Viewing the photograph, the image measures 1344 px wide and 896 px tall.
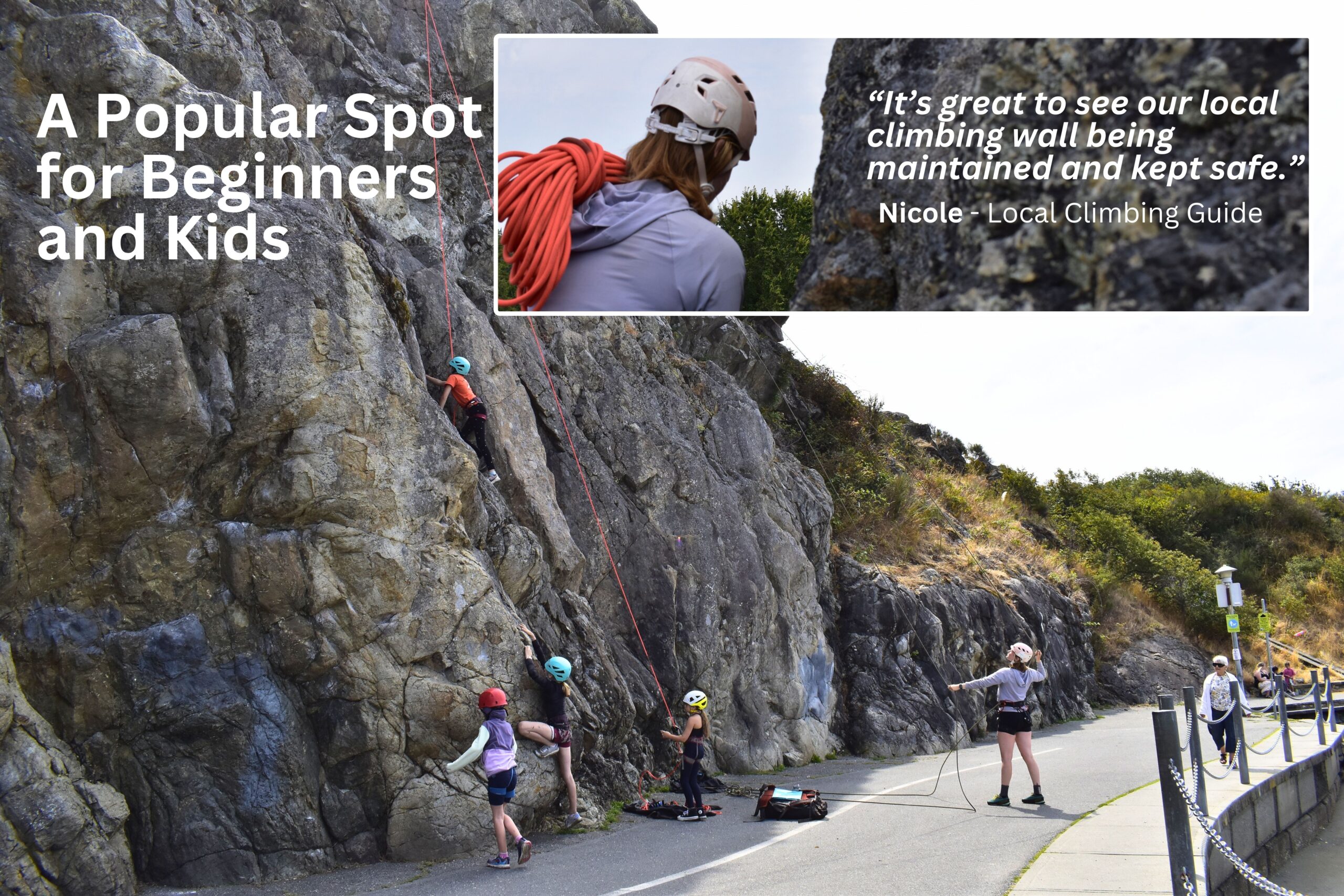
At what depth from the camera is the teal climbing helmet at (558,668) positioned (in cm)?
1070

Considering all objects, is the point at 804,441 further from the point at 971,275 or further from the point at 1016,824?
the point at 971,275

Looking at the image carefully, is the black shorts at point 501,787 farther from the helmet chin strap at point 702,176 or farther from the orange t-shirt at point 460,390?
the helmet chin strap at point 702,176

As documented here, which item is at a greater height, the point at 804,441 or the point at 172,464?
the point at 804,441

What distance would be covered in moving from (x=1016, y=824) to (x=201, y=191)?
35.3 ft

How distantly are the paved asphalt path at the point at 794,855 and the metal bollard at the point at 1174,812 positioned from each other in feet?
5.22

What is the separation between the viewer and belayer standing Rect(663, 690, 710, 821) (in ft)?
37.4

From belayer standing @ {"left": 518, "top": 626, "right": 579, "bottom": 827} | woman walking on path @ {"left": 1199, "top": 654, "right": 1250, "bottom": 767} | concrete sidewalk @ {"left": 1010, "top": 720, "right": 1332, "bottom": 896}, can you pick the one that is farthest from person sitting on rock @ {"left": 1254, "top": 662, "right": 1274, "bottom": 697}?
belayer standing @ {"left": 518, "top": 626, "right": 579, "bottom": 827}

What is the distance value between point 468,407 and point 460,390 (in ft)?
0.82

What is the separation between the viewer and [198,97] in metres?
11.4

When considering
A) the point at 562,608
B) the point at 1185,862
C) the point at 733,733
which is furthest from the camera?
the point at 733,733

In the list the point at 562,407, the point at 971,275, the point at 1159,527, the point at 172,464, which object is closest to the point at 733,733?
the point at 562,407

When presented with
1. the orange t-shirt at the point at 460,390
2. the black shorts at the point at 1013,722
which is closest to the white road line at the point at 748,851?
the black shorts at the point at 1013,722

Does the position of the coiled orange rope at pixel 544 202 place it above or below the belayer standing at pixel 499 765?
above

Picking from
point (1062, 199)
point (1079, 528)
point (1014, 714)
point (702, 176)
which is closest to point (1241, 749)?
point (1014, 714)
